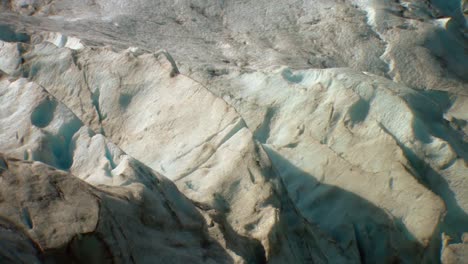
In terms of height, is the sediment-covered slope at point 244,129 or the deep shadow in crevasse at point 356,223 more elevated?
the sediment-covered slope at point 244,129

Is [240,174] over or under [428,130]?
over

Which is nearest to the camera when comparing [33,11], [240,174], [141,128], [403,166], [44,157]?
[44,157]

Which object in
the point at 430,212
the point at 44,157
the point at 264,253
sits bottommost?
the point at 430,212

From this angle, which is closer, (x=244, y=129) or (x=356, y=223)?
(x=244, y=129)

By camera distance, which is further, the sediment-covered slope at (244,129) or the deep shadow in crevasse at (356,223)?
the deep shadow in crevasse at (356,223)

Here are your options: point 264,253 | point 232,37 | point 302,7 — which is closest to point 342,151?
point 264,253

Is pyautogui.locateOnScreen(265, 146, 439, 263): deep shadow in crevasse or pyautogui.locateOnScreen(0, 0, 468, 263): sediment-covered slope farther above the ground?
pyautogui.locateOnScreen(0, 0, 468, 263): sediment-covered slope

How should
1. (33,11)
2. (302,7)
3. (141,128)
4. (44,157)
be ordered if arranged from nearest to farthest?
1. (44,157)
2. (141,128)
3. (33,11)
4. (302,7)

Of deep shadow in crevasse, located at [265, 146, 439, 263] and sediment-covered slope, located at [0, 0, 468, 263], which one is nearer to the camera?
sediment-covered slope, located at [0, 0, 468, 263]

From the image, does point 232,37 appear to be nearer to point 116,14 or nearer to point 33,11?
point 116,14

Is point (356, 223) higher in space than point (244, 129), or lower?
lower

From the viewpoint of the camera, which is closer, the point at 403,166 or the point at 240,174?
the point at 240,174
